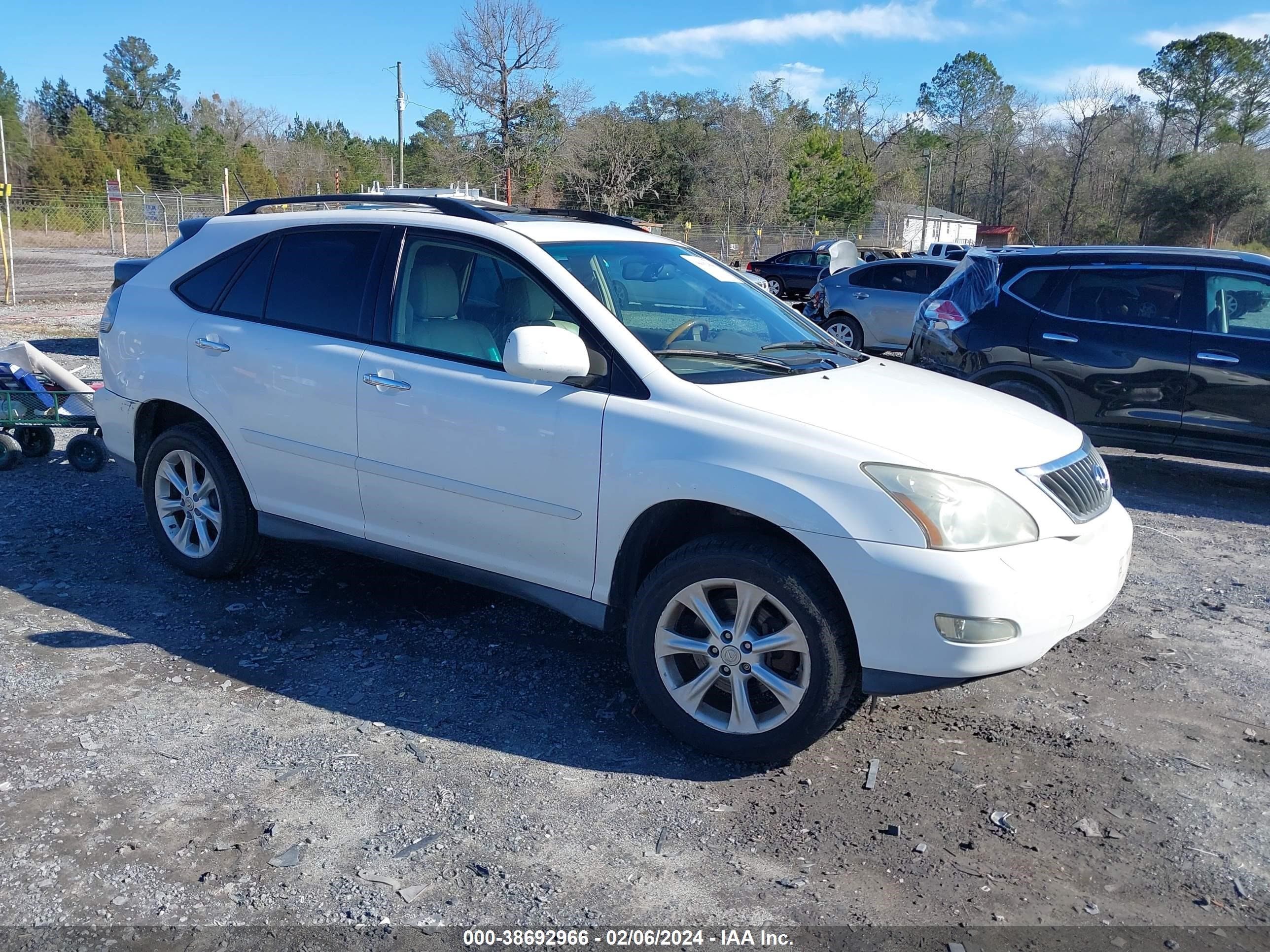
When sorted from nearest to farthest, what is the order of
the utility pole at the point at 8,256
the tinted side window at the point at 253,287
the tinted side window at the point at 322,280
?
the tinted side window at the point at 322,280 < the tinted side window at the point at 253,287 < the utility pole at the point at 8,256

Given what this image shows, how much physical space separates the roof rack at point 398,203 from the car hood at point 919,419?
5.10 ft

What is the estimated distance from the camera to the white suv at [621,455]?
3252 millimetres

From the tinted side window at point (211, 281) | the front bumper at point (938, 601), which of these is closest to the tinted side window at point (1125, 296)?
the front bumper at point (938, 601)

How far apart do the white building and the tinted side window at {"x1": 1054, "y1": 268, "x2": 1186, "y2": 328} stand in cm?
4494

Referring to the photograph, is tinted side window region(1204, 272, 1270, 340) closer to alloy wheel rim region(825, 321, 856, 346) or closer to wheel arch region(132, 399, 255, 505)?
wheel arch region(132, 399, 255, 505)

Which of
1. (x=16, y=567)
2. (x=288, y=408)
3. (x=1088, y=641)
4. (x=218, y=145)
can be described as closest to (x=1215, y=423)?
(x=1088, y=641)

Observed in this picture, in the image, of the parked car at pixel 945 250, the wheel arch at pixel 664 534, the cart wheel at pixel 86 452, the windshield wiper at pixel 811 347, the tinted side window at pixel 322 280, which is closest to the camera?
the wheel arch at pixel 664 534

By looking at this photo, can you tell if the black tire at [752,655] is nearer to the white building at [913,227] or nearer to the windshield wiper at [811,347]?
the windshield wiper at [811,347]

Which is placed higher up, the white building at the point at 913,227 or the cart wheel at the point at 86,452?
the white building at the point at 913,227

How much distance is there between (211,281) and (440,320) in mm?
1483

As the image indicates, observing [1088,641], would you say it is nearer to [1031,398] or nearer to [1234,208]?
[1031,398]

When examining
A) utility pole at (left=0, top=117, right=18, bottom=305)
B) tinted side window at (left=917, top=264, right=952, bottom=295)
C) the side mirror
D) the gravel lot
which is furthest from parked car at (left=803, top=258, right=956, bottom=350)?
utility pole at (left=0, top=117, right=18, bottom=305)

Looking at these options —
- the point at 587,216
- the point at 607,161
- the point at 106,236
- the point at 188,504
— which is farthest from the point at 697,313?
the point at 607,161

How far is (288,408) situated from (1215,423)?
21.1 feet
